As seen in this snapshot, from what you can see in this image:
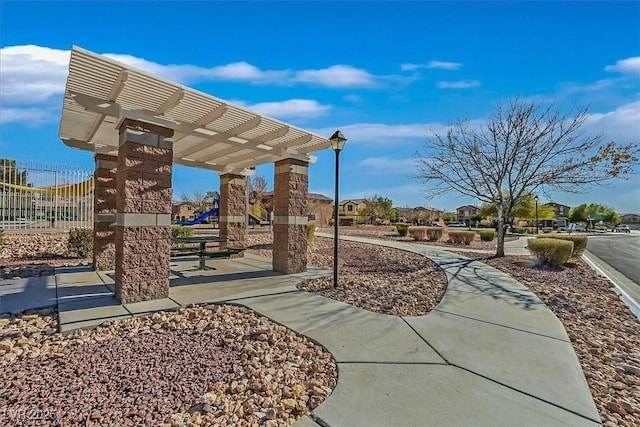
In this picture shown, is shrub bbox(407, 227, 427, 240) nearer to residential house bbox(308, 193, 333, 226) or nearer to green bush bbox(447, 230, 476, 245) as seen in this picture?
green bush bbox(447, 230, 476, 245)

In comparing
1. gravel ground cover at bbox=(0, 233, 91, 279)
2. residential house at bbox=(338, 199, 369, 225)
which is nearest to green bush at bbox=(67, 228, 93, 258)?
gravel ground cover at bbox=(0, 233, 91, 279)

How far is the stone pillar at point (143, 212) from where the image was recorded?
521 centimetres

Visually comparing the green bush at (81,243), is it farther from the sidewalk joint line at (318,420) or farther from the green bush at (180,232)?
the sidewalk joint line at (318,420)

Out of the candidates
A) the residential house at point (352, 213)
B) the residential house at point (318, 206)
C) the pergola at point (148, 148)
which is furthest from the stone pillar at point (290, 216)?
the residential house at point (352, 213)

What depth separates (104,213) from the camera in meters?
7.89

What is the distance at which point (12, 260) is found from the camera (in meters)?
9.05

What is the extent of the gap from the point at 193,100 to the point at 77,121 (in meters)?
2.74

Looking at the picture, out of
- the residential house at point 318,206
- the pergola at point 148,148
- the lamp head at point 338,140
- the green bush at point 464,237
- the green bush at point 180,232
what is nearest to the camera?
the pergola at point 148,148

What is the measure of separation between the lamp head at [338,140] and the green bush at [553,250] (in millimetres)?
7045

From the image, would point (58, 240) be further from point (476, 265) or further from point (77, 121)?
point (476, 265)

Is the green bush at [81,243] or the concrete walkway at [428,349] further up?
the green bush at [81,243]

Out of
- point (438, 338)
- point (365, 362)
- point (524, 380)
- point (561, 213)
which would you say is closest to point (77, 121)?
point (365, 362)

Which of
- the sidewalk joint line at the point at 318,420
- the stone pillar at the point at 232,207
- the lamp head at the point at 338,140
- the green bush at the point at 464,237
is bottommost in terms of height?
the sidewalk joint line at the point at 318,420

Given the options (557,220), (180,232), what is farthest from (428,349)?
(557,220)
